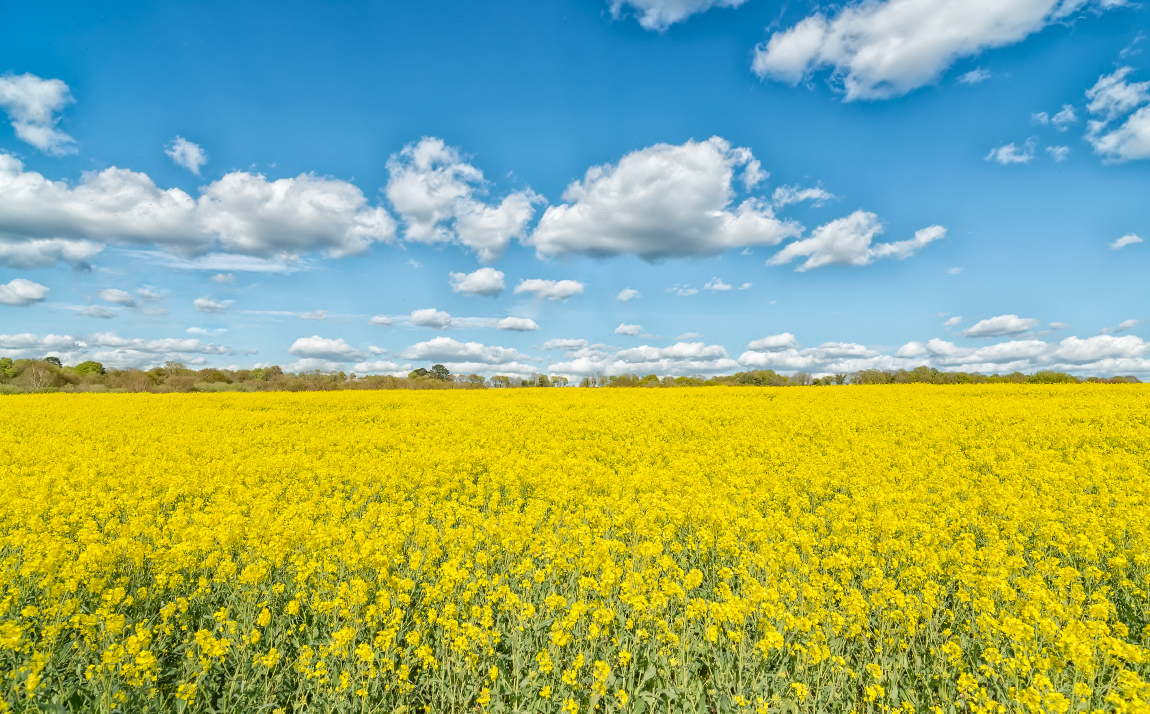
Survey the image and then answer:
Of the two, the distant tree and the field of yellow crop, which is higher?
the distant tree

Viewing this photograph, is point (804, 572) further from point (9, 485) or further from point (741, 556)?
point (9, 485)

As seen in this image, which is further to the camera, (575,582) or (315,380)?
(315,380)

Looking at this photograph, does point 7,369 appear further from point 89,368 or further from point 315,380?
point 315,380

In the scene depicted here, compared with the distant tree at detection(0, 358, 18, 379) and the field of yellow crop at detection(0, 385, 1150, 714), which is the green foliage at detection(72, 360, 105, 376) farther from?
the field of yellow crop at detection(0, 385, 1150, 714)

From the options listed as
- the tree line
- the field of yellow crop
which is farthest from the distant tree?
the field of yellow crop

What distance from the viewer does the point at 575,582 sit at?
22.2ft

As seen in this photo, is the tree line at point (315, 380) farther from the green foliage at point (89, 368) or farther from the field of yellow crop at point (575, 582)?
the field of yellow crop at point (575, 582)

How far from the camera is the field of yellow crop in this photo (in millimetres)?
4730

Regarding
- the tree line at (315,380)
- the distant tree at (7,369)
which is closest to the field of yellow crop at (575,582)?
the tree line at (315,380)

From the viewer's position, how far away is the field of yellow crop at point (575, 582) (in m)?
4.73

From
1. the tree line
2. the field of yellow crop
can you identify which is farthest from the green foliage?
the field of yellow crop

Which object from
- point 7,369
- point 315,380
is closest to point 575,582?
point 315,380

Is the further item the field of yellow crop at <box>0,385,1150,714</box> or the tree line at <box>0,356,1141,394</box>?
the tree line at <box>0,356,1141,394</box>

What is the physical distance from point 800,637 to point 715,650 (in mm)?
1244
